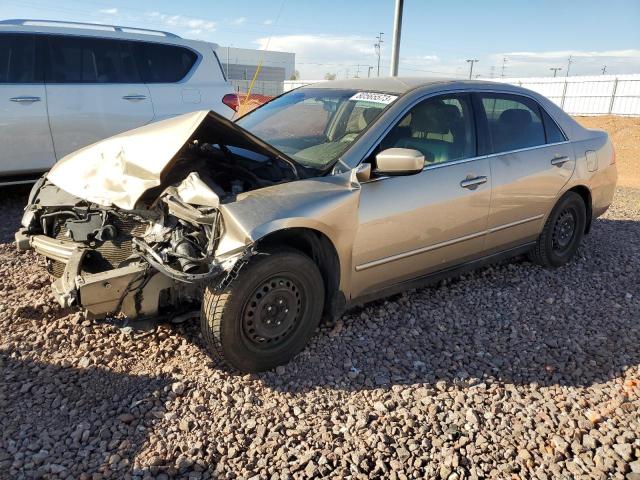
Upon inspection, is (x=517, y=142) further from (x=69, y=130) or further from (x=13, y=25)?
(x=13, y=25)

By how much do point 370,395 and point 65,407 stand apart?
5.35 feet

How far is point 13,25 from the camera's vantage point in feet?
19.2

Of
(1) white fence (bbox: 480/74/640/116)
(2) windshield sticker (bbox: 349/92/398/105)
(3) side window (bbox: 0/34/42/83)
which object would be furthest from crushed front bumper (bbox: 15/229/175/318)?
(1) white fence (bbox: 480/74/640/116)

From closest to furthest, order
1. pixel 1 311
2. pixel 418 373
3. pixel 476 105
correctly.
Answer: pixel 418 373, pixel 1 311, pixel 476 105

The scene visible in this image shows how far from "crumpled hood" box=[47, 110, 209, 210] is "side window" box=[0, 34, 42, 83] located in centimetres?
290

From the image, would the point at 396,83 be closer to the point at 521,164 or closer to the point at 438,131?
the point at 438,131

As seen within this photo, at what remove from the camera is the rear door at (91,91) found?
19.9 ft

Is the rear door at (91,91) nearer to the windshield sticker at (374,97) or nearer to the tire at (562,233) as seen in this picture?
the windshield sticker at (374,97)

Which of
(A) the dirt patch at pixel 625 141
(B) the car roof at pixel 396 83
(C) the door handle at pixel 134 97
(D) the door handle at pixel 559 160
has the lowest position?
(A) the dirt patch at pixel 625 141

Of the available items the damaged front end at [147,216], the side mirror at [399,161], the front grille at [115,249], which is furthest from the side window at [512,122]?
the front grille at [115,249]

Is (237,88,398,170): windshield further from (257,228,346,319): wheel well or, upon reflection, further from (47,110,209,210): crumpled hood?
(47,110,209,210): crumpled hood

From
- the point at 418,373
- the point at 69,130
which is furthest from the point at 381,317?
the point at 69,130

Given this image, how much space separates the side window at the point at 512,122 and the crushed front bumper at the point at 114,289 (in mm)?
2763

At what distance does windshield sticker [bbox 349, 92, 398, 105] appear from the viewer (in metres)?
3.76
